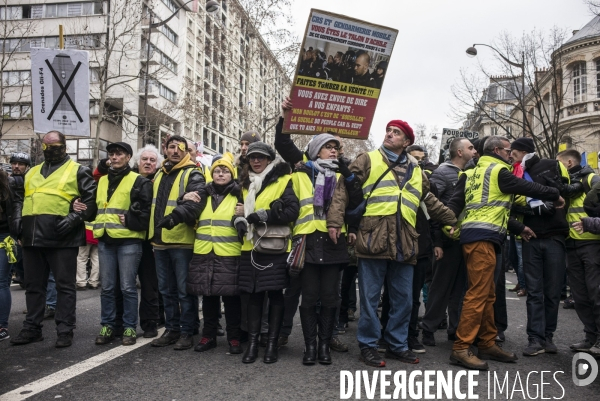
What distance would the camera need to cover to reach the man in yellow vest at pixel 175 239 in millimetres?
5559

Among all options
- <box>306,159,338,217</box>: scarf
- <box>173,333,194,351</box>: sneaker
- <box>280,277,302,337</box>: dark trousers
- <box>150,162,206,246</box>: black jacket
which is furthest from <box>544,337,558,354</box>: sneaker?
<box>150,162,206,246</box>: black jacket

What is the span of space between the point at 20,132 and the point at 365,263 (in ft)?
127

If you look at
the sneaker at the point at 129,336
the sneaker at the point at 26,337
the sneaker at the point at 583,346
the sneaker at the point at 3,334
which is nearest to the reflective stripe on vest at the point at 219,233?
the sneaker at the point at 129,336

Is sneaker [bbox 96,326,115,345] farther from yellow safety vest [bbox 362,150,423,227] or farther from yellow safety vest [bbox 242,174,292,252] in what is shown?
yellow safety vest [bbox 362,150,423,227]

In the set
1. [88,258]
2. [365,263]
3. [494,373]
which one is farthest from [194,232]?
[88,258]

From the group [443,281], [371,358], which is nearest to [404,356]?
[371,358]

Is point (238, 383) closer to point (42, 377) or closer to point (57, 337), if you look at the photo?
point (42, 377)

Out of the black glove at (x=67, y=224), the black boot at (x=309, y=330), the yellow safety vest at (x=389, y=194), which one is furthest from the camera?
the black glove at (x=67, y=224)

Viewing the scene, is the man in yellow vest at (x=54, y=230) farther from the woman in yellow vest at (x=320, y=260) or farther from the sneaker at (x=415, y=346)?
the sneaker at (x=415, y=346)

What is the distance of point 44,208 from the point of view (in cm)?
570

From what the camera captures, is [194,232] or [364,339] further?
[194,232]

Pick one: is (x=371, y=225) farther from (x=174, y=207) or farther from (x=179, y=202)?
(x=174, y=207)

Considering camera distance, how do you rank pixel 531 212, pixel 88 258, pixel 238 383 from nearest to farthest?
pixel 238 383 → pixel 531 212 → pixel 88 258

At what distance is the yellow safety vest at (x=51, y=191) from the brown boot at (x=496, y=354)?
450 centimetres
